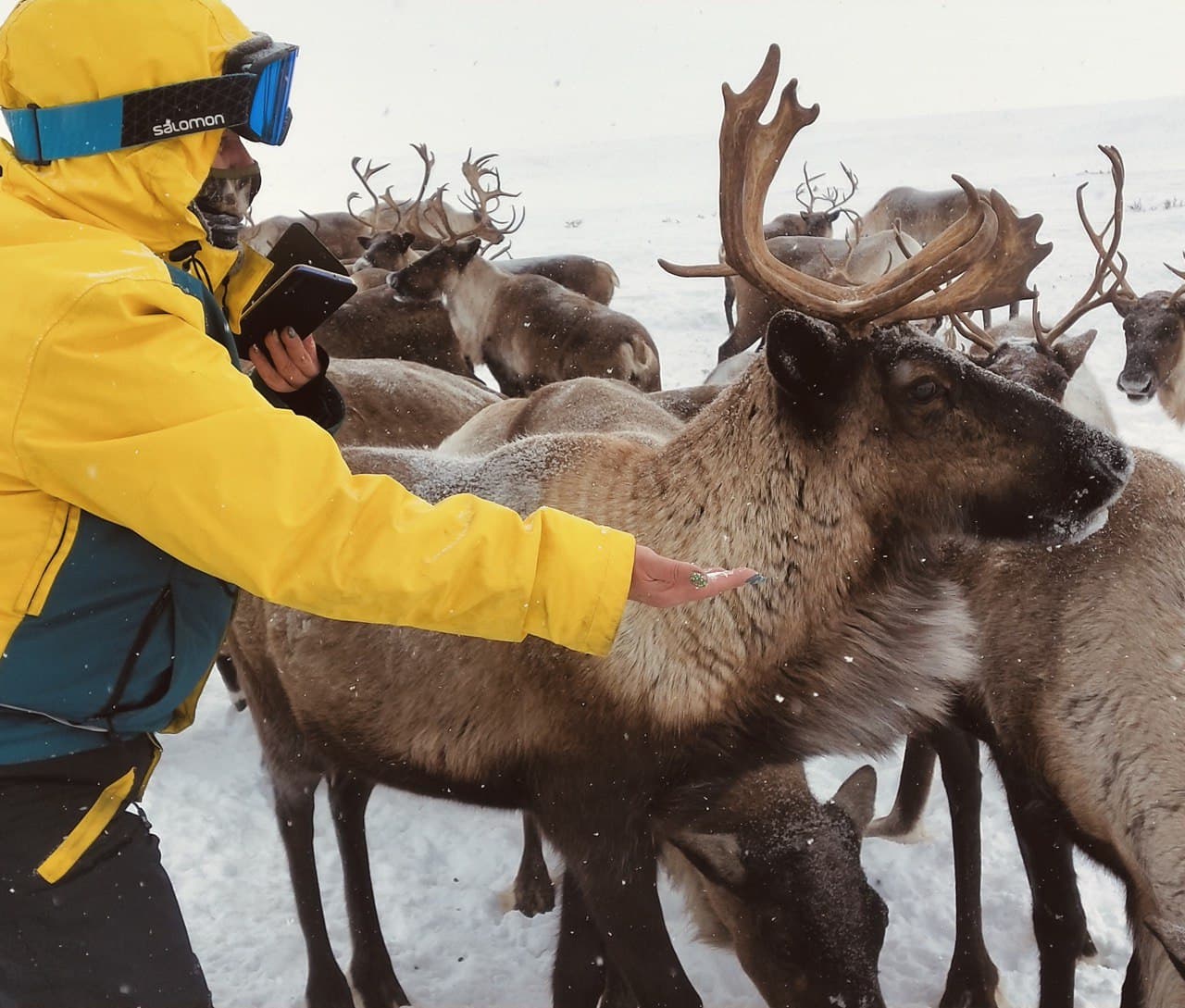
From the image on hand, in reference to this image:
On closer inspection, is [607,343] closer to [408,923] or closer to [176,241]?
[408,923]

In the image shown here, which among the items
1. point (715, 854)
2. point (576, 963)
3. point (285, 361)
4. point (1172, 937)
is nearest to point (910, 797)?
point (576, 963)

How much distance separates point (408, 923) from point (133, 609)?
2505 mm

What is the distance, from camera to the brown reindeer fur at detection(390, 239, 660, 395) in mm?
9289

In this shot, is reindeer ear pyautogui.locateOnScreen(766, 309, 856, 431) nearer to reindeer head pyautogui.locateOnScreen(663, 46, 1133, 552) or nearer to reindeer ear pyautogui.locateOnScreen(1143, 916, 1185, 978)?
reindeer head pyautogui.locateOnScreen(663, 46, 1133, 552)

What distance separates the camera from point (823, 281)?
2.56 metres

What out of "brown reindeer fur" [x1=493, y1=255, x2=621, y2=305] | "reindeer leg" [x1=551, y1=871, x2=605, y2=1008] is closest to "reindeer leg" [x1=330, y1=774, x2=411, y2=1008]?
"reindeer leg" [x1=551, y1=871, x2=605, y2=1008]

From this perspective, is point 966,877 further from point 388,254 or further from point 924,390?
point 388,254

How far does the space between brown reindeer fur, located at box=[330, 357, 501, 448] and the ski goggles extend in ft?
11.8

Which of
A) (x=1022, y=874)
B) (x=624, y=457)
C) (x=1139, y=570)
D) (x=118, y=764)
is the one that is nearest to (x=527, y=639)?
(x=624, y=457)

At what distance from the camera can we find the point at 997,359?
4.18m

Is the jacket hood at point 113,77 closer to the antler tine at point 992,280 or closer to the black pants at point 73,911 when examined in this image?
the black pants at point 73,911

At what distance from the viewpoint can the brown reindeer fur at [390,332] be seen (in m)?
8.52

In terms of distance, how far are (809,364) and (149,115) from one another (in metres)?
1.30

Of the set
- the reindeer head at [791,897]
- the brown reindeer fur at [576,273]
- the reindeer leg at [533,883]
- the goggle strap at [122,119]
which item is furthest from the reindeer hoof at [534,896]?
the brown reindeer fur at [576,273]
